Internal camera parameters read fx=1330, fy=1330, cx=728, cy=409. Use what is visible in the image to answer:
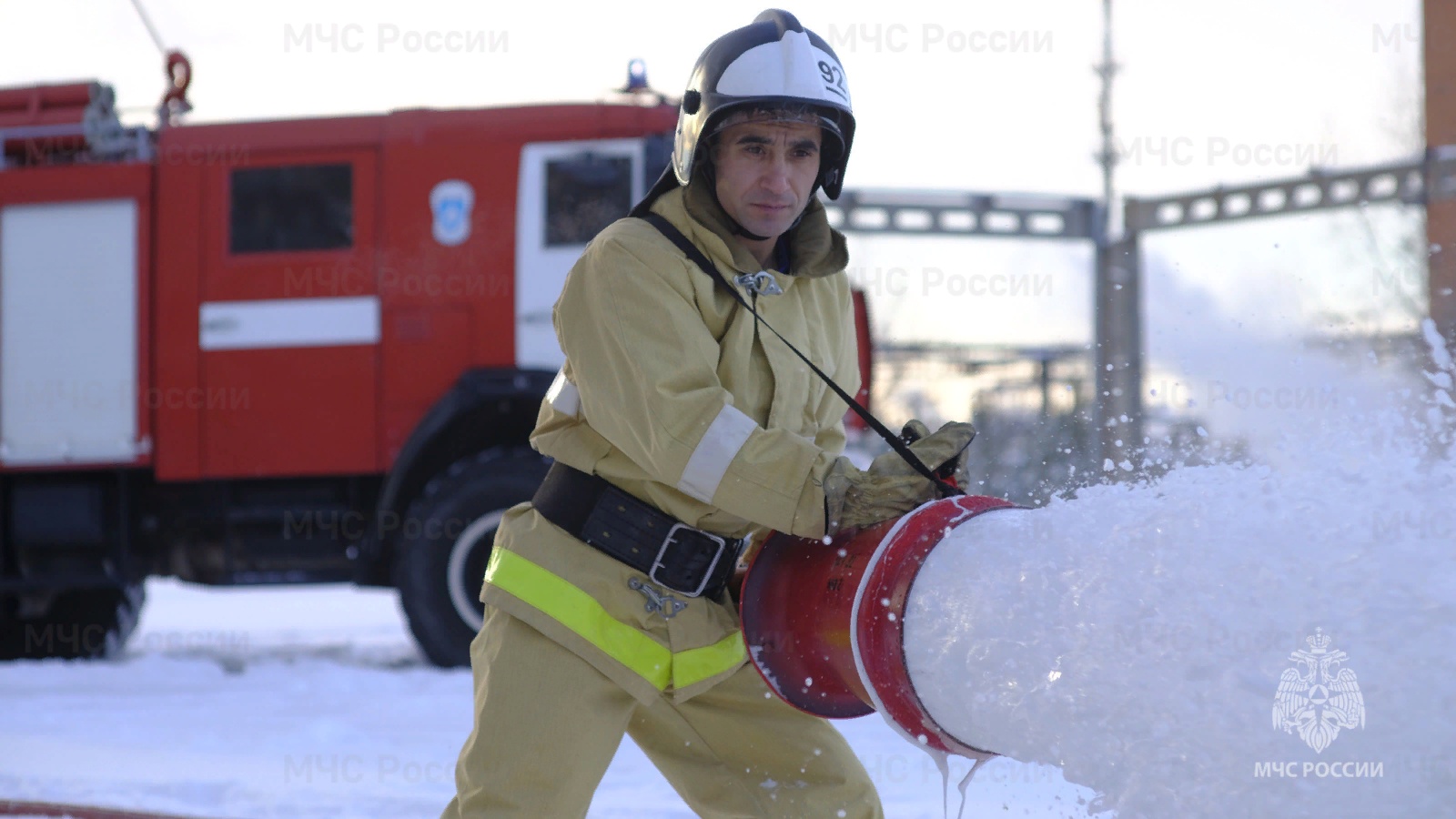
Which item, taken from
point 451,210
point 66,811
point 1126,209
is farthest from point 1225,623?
point 1126,209

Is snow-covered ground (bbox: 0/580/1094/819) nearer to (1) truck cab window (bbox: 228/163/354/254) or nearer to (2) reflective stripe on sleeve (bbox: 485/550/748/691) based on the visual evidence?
(2) reflective stripe on sleeve (bbox: 485/550/748/691)

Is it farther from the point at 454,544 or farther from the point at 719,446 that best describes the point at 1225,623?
the point at 454,544

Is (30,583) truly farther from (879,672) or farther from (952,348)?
(952,348)

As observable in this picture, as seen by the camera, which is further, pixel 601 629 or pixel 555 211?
pixel 555 211

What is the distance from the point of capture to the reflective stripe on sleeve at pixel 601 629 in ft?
6.82

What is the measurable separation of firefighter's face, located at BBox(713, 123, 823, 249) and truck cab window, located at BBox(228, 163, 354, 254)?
3.89 meters

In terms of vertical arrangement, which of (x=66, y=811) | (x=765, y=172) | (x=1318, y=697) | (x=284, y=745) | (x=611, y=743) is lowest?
(x=284, y=745)

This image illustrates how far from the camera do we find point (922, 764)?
13.6 feet

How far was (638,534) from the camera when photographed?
212 cm

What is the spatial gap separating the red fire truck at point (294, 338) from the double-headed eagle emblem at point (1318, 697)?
4.19 m

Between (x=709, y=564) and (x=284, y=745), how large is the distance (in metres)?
2.74

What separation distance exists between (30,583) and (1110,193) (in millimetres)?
11172

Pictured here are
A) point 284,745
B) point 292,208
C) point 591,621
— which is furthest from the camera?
point 292,208

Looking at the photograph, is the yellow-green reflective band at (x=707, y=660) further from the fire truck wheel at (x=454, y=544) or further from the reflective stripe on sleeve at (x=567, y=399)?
the fire truck wheel at (x=454, y=544)
